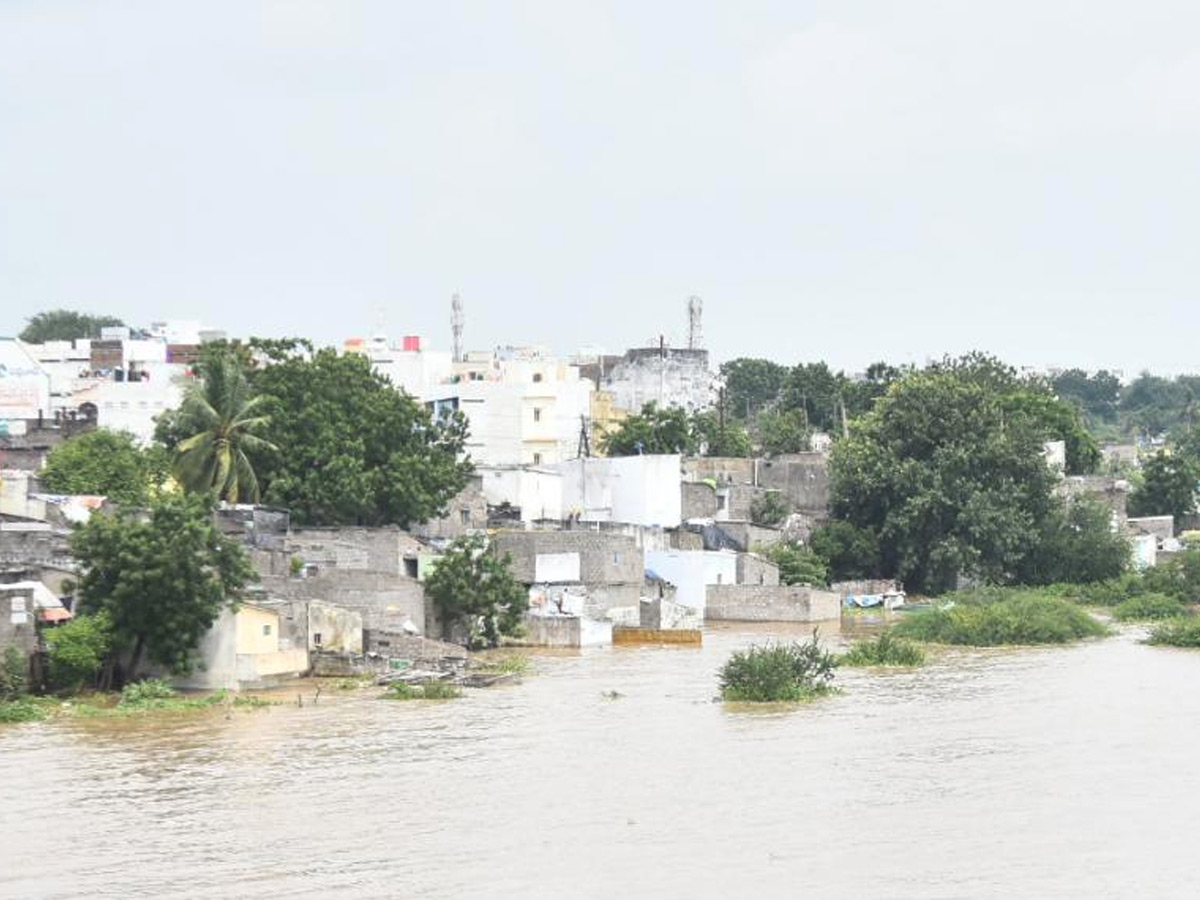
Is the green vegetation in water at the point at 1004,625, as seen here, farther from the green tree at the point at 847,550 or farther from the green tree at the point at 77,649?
the green tree at the point at 77,649

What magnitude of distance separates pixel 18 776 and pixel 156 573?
5.38 meters

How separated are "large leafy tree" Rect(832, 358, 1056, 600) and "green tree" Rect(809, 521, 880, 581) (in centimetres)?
37

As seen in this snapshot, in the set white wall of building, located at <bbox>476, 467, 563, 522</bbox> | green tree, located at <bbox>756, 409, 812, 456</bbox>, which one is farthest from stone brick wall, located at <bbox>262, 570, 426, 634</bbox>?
green tree, located at <bbox>756, 409, 812, 456</bbox>

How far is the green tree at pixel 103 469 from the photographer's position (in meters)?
39.4

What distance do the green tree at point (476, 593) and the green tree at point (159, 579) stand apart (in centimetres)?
659

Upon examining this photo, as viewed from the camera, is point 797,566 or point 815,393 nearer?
point 797,566

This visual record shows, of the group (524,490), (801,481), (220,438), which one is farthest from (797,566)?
(220,438)

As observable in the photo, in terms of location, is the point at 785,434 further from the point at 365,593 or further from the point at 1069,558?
the point at 365,593

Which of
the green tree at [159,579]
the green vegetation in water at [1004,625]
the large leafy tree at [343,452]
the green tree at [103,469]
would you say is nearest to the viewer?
the green tree at [159,579]

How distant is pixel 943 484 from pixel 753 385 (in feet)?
153

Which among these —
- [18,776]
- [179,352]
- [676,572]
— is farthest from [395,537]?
[179,352]

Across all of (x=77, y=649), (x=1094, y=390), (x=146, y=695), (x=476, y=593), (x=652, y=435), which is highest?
(x=1094, y=390)

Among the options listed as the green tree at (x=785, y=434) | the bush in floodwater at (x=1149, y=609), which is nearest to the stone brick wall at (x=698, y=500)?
the bush in floodwater at (x=1149, y=609)

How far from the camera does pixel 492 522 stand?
47.4 meters
